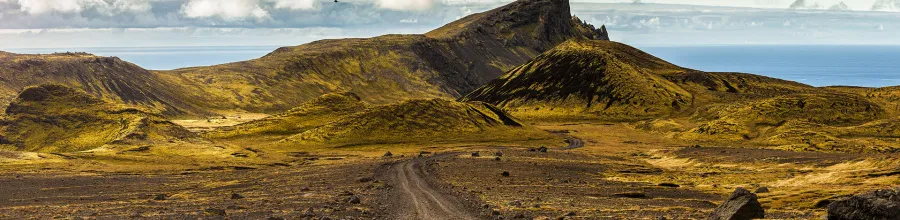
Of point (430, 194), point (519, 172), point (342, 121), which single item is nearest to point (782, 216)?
point (430, 194)

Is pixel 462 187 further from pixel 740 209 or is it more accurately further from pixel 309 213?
pixel 740 209

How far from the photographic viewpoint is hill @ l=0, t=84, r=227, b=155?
11850cm

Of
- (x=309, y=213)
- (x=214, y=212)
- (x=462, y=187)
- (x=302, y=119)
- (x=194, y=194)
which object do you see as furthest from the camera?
(x=302, y=119)

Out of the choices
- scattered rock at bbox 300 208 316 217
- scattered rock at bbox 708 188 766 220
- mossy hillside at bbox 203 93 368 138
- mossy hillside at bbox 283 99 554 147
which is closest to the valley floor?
scattered rock at bbox 300 208 316 217

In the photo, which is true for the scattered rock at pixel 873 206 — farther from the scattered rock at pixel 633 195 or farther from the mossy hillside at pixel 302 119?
the mossy hillside at pixel 302 119

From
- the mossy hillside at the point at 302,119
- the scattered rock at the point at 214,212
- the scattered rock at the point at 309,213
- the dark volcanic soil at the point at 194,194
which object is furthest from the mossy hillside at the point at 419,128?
the scattered rock at the point at 309,213

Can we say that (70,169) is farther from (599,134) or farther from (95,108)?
(599,134)

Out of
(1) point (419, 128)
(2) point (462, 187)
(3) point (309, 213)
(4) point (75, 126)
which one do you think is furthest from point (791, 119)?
(3) point (309, 213)

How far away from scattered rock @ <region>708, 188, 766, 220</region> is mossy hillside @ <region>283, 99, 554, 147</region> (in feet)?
331

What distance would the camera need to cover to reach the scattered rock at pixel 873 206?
2916 centimetres

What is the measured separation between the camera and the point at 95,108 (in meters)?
133

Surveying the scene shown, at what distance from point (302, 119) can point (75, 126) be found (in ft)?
159

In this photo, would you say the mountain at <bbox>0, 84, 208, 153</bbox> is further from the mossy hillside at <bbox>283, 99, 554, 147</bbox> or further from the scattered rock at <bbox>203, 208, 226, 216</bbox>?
the scattered rock at <bbox>203, 208, 226, 216</bbox>

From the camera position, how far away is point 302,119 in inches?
6516
